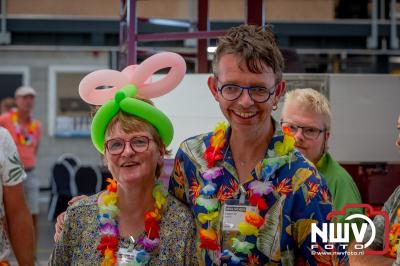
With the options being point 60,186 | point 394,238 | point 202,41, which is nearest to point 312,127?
point 394,238

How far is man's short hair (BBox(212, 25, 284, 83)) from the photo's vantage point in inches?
90.4

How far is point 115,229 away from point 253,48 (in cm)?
79

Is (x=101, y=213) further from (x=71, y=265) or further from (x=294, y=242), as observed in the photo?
(x=294, y=242)

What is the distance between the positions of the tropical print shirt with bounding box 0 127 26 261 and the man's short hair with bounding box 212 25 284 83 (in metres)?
1.34

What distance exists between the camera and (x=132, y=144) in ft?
8.24

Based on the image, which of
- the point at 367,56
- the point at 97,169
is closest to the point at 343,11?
the point at 367,56

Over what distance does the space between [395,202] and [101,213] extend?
1.10 meters

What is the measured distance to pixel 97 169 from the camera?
10.6 meters

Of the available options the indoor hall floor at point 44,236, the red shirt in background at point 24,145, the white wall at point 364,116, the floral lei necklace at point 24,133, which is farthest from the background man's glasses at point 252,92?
the floral lei necklace at point 24,133

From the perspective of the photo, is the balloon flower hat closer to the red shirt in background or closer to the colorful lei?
the colorful lei

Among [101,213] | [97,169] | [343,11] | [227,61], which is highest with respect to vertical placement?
[343,11]

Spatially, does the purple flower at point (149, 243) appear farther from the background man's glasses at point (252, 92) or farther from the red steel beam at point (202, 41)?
the red steel beam at point (202, 41)

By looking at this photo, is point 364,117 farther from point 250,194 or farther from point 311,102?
point 250,194

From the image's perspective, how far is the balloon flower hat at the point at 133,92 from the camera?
8.36ft
